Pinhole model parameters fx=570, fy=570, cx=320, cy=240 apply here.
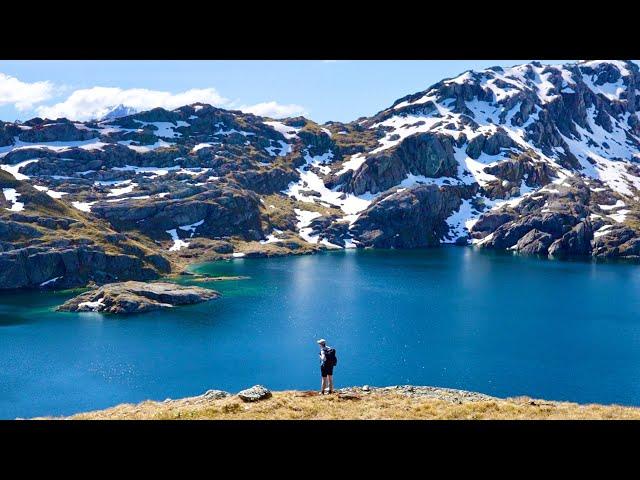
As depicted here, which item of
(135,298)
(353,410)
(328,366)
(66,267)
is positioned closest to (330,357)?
(328,366)

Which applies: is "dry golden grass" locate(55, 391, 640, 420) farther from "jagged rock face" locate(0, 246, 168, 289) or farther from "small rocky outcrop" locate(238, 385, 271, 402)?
"jagged rock face" locate(0, 246, 168, 289)

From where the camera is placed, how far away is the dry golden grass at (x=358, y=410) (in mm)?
23281

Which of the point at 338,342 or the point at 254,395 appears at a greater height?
the point at 254,395

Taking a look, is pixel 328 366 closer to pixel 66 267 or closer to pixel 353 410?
pixel 353 410

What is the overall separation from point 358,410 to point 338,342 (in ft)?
254

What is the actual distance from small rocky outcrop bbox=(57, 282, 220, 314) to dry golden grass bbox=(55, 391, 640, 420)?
110131mm

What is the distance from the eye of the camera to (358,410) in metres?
24.5

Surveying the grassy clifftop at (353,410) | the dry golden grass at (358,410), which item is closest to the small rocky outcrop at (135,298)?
the grassy clifftop at (353,410)
